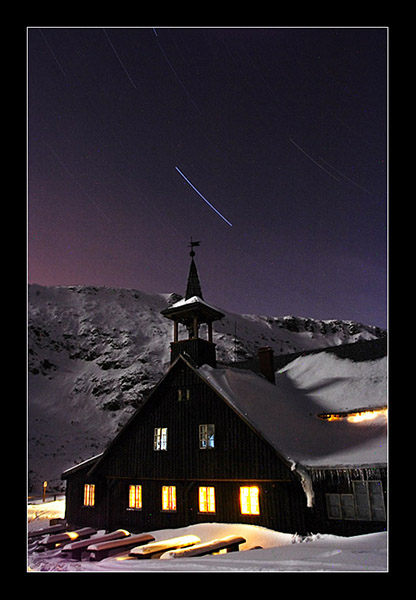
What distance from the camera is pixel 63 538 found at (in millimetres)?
21406

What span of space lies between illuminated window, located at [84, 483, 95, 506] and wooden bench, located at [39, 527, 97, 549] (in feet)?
5.23

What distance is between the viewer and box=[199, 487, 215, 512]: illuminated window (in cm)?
2045

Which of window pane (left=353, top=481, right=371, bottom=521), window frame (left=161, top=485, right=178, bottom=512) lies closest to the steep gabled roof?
window pane (left=353, top=481, right=371, bottom=521)

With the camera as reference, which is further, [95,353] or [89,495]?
[95,353]

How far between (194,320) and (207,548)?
13016mm

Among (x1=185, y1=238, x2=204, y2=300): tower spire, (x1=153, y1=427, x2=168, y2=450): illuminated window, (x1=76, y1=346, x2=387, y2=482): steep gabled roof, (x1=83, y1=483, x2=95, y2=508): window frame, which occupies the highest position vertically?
(x1=185, y1=238, x2=204, y2=300): tower spire

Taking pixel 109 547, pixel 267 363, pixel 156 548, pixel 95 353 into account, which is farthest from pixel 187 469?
pixel 95 353

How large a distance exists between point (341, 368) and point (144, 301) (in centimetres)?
12578

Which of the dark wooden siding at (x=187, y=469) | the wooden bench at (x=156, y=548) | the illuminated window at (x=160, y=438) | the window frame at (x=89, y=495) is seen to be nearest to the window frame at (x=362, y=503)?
the dark wooden siding at (x=187, y=469)

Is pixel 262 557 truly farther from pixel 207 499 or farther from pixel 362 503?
pixel 207 499

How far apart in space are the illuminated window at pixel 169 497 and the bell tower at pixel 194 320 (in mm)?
6140

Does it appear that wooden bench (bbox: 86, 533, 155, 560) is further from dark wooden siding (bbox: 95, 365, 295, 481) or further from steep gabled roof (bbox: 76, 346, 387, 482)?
steep gabled roof (bbox: 76, 346, 387, 482)

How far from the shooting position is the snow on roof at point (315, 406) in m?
18.8
